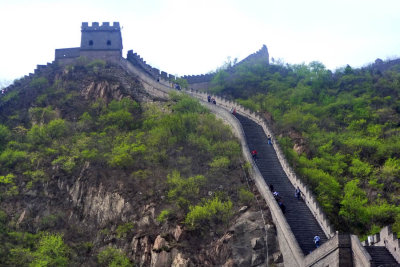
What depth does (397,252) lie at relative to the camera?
103 feet

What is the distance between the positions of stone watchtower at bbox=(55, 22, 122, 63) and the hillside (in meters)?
8.75

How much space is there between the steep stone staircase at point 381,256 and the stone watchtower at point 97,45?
41434 millimetres

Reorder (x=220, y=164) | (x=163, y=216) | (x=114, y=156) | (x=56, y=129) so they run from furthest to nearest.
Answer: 1. (x=56, y=129)
2. (x=114, y=156)
3. (x=220, y=164)
4. (x=163, y=216)

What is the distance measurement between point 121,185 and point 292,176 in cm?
1145

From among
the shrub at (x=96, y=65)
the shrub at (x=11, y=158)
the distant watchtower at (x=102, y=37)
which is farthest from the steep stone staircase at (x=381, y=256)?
the distant watchtower at (x=102, y=37)

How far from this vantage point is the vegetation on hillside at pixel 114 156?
1567 inches

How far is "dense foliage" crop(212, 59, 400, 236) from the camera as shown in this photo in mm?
41000

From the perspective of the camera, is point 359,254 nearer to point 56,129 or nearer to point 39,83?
point 56,129

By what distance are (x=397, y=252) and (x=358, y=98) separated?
29.3m

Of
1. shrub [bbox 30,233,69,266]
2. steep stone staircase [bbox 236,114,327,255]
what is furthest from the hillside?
steep stone staircase [bbox 236,114,327,255]

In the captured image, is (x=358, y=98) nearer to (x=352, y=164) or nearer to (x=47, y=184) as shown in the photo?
(x=352, y=164)

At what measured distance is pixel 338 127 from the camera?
54344 millimetres

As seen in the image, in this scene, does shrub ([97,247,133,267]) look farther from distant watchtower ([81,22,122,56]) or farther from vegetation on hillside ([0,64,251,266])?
distant watchtower ([81,22,122,56])

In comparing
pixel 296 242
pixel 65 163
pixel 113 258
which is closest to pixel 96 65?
pixel 65 163
